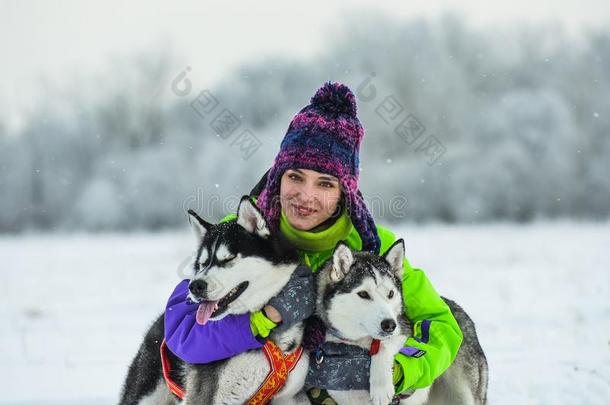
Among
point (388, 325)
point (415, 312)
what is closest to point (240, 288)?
point (388, 325)

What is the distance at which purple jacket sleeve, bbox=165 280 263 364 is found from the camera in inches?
122

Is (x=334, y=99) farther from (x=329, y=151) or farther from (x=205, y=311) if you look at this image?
(x=205, y=311)

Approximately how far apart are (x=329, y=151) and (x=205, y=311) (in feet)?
4.21

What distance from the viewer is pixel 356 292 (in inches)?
131

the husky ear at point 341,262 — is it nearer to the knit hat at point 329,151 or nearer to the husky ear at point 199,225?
the knit hat at point 329,151

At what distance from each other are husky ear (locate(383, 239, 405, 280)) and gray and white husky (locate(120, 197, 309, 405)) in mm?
595

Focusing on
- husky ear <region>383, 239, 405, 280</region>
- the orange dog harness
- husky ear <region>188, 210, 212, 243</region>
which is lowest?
the orange dog harness

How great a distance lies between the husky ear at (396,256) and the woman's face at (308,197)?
0.49 metres

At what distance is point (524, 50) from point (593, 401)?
92.2 ft

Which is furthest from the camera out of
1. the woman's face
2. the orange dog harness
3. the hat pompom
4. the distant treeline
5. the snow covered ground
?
the distant treeline

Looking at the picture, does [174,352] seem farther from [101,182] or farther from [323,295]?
[101,182]

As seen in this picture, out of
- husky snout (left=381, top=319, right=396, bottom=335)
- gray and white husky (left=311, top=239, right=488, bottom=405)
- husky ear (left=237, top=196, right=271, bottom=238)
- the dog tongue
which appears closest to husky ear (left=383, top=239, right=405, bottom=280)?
gray and white husky (left=311, top=239, right=488, bottom=405)

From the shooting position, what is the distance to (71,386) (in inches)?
221

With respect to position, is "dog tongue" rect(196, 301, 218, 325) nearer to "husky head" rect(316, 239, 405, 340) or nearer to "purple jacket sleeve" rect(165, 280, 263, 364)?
Answer: "purple jacket sleeve" rect(165, 280, 263, 364)
